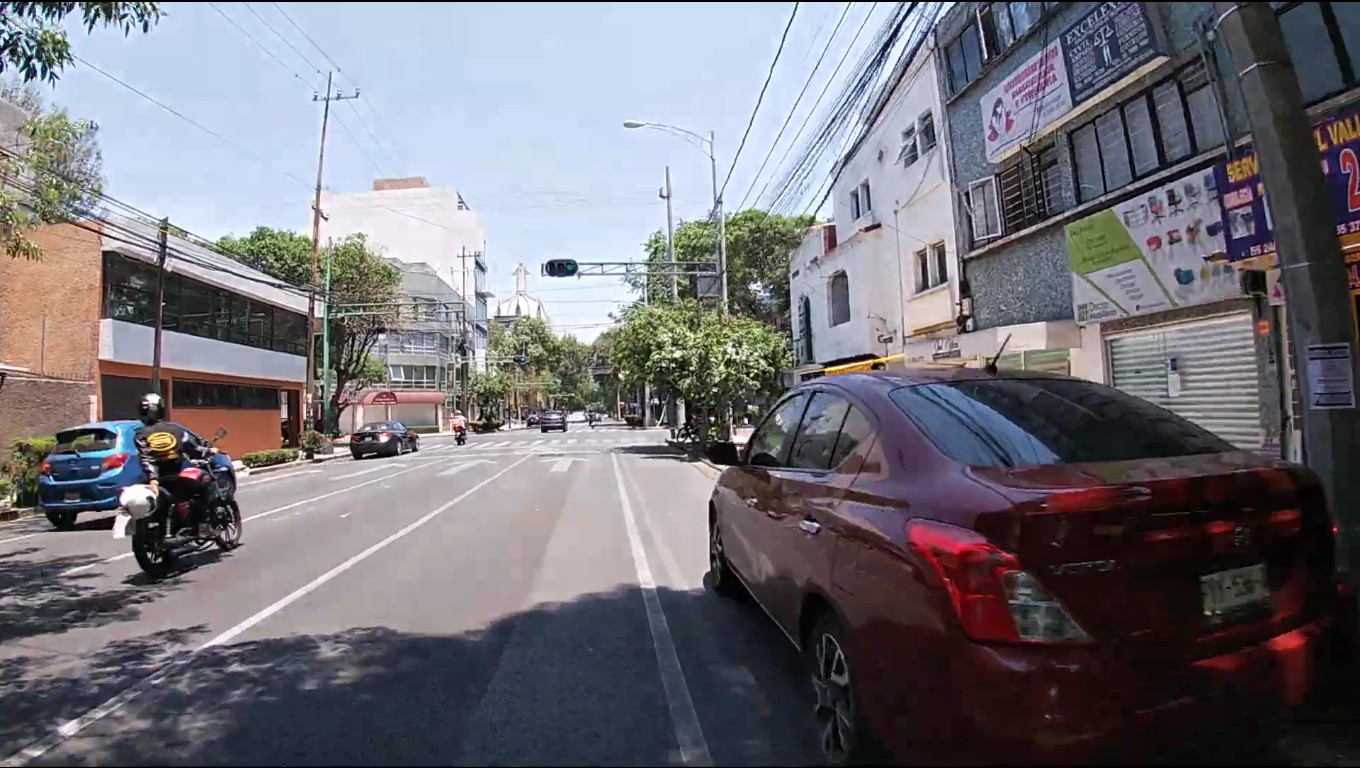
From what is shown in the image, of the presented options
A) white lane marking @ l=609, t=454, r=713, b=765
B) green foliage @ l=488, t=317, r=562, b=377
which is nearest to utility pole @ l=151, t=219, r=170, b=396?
white lane marking @ l=609, t=454, r=713, b=765

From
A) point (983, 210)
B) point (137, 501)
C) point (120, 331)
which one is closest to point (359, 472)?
point (120, 331)

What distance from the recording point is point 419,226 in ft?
234

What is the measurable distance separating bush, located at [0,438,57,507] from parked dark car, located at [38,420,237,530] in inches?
127

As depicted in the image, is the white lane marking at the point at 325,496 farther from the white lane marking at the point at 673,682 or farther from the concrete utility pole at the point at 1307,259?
the concrete utility pole at the point at 1307,259

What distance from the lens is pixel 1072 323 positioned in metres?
11.7

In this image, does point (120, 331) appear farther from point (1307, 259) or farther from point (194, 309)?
point (1307, 259)

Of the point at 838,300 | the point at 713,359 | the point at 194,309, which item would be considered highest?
the point at 194,309

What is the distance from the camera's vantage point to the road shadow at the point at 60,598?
19.1ft

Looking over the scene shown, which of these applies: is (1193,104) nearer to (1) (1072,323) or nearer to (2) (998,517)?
(1) (1072,323)

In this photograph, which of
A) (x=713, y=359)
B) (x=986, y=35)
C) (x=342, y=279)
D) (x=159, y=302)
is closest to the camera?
(x=986, y=35)

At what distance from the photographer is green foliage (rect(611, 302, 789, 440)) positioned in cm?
2361

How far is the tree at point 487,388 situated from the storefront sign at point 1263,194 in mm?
59702

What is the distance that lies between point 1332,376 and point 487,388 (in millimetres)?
64900

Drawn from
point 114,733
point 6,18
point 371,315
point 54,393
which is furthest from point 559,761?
point 371,315
